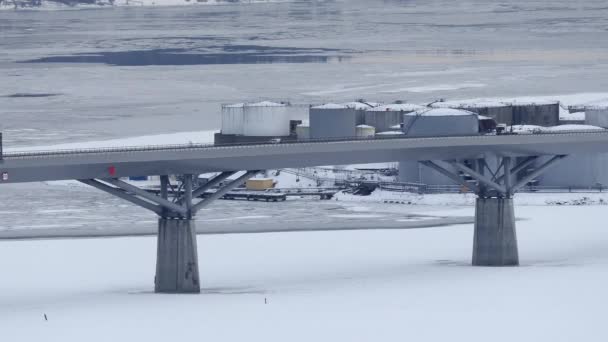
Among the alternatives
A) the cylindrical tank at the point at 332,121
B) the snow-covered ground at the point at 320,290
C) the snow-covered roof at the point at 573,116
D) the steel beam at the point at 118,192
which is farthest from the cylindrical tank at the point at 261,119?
the steel beam at the point at 118,192

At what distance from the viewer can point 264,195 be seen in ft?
247

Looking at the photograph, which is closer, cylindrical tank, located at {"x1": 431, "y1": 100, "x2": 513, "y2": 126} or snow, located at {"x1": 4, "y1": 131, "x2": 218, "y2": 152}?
snow, located at {"x1": 4, "y1": 131, "x2": 218, "y2": 152}

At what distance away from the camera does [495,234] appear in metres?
55.5

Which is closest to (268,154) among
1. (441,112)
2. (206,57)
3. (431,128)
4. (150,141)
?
(431,128)

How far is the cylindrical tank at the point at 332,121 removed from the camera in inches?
3474

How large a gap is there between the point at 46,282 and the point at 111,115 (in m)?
56.4

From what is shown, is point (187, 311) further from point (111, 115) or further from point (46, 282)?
point (111, 115)

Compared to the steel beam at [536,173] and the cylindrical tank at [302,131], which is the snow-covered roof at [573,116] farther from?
the steel beam at [536,173]

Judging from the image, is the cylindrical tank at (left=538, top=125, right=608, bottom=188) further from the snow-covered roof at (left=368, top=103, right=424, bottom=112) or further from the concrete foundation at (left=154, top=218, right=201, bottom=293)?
the concrete foundation at (left=154, top=218, right=201, bottom=293)

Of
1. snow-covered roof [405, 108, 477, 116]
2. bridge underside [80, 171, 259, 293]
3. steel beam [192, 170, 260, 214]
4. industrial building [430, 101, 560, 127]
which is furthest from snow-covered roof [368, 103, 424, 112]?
bridge underside [80, 171, 259, 293]

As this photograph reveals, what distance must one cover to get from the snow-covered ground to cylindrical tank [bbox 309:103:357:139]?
23.9 m

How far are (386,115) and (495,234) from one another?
3478cm

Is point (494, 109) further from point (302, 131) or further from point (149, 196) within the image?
point (149, 196)

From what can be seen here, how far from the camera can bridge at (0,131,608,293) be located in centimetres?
4594
